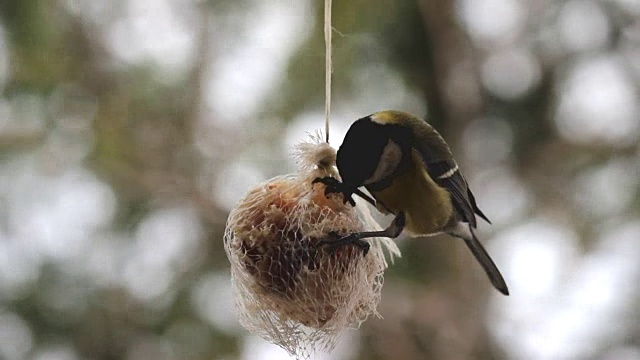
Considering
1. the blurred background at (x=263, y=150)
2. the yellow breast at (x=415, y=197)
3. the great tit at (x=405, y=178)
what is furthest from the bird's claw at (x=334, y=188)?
the blurred background at (x=263, y=150)

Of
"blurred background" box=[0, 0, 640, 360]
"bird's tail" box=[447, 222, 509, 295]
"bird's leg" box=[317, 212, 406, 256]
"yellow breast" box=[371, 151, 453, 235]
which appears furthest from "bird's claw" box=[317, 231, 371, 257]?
"blurred background" box=[0, 0, 640, 360]

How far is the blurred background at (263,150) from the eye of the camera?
188cm

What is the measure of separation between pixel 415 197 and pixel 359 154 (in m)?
0.20

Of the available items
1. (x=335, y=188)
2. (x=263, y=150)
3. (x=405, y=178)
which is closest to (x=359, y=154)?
(x=335, y=188)

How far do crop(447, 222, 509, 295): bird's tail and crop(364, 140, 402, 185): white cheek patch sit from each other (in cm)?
22

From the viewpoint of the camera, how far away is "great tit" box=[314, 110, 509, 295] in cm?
89

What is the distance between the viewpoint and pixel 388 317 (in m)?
1.87

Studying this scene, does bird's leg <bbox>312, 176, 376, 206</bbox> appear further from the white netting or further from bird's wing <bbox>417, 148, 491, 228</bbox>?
bird's wing <bbox>417, 148, 491, 228</bbox>

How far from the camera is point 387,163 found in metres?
0.96

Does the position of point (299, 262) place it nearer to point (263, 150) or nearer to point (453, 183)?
point (453, 183)

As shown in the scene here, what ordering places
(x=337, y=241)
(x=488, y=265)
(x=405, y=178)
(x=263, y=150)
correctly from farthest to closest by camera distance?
(x=263, y=150), (x=488, y=265), (x=405, y=178), (x=337, y=241)

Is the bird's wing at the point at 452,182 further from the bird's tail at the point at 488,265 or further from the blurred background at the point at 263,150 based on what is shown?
the blurred background at the point at 263,150

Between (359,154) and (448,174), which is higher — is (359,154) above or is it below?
above

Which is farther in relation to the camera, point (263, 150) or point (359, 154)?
point (263, 150)
